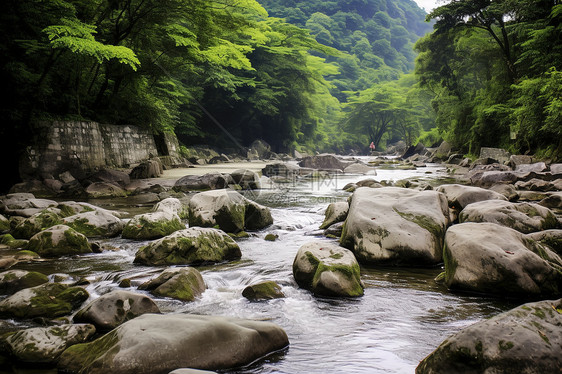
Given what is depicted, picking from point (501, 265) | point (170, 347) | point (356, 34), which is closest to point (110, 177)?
point (170, 347)

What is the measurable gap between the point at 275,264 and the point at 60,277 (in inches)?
96.7

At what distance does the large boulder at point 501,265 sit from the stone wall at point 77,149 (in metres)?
11.3

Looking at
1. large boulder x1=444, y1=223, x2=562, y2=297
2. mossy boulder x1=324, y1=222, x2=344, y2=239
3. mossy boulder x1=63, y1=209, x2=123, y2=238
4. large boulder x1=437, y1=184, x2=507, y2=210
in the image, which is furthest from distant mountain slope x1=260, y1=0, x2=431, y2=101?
large boulder x1=444, y1=223, x2=562, y2=297

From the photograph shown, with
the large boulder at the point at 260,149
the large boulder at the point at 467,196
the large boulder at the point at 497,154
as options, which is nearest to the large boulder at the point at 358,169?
the large boulder at the point at 497,154

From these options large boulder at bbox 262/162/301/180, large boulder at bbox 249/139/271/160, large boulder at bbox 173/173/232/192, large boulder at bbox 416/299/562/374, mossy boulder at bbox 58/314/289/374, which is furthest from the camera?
large boulder at bbox 249/139/271/160

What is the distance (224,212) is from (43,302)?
140 inches

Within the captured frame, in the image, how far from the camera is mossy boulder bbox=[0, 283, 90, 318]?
3.22 metres

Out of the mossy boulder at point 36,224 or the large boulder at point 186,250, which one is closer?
the large boulder at point 186,250

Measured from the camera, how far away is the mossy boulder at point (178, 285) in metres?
3.79

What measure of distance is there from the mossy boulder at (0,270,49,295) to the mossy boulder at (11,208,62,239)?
2.28 m

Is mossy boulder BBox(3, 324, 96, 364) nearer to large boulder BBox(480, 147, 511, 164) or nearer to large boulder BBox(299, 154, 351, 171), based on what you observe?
large boulder BBox(480, 147, 511, 164)

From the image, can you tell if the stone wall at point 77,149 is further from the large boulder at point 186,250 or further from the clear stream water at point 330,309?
the large boulder at point 186,250

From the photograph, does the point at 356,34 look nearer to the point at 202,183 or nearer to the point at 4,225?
the point at 202,183

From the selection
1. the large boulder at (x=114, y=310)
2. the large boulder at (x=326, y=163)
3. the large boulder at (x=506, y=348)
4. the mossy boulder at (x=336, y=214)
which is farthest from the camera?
the large boulder at (x=326, y=163)
